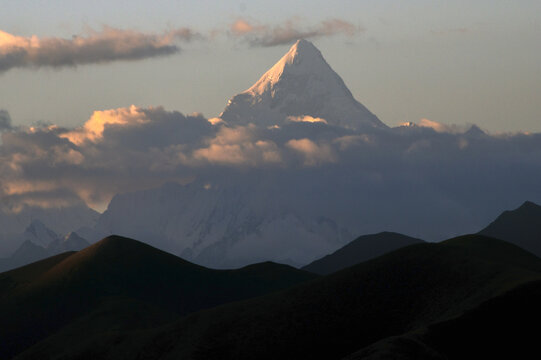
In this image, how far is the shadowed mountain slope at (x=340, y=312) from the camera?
161 m

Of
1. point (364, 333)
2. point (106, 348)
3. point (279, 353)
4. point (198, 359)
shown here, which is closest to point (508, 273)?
point (364, 333)

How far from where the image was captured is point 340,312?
566 ft

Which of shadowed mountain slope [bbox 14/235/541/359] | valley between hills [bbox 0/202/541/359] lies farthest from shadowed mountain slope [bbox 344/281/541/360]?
shadowed mountain slope [bbox 14/235/541/359]

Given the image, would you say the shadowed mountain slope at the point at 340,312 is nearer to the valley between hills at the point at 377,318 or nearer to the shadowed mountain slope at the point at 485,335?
the valley between hills at the point at 377,318

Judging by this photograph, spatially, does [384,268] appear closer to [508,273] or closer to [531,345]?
[508,273]

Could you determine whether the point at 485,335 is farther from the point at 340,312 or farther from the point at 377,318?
the point at 340,312

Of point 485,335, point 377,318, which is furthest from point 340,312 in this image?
point 485,335

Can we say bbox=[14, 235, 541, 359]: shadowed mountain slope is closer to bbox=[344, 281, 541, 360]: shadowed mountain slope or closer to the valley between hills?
the valley between hills

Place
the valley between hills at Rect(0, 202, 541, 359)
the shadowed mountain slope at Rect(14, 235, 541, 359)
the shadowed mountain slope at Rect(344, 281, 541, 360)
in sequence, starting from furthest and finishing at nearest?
the shadowed mountain slope at Rect(14, 235, 541, 359), the valley between hills at Rect(0, 202, 541, 359), the shadowed mountain slope at Rect(344, 281, 541, 360)

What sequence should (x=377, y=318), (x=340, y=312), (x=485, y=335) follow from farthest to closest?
1. (x=340, y=312)
2. (x=377, y=318)
3. (x=485, y=335)

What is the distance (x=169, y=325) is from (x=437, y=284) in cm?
4792

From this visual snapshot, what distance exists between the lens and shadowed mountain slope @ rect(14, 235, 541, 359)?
161 m

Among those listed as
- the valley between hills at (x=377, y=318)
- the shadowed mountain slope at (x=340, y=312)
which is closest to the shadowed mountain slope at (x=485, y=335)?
the valley between hills at (x=377, y=318)

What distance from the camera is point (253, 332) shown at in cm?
16975
